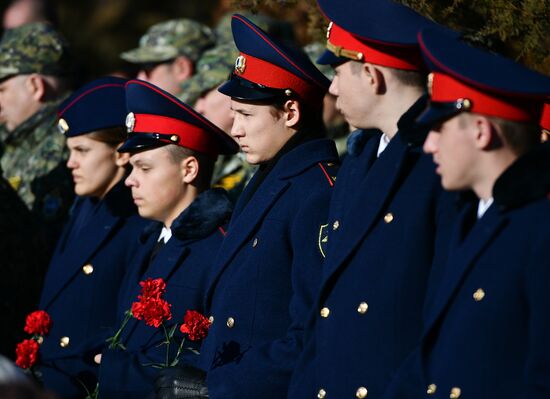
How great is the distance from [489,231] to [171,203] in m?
2.32

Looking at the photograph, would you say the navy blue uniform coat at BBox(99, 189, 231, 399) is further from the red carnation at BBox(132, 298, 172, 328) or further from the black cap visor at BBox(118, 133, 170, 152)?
the red carnation at BBox(132, 298, 172, 328)

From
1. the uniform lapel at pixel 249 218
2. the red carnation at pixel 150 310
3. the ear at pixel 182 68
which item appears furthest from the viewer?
the ear at pixel 182 68

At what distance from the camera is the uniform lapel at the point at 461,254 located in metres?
3.73

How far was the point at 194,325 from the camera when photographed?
16.0 ft

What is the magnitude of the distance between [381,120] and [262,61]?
0.99 meters

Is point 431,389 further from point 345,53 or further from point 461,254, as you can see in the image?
point 345,53

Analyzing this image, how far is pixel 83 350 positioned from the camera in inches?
236

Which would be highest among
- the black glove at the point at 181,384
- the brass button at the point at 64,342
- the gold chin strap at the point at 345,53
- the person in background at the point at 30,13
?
the gold chin strap at the point at 345,53

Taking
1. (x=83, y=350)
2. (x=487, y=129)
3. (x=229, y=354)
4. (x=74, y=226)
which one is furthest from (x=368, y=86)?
(x=74, y=226)

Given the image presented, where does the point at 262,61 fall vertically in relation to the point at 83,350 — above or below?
above

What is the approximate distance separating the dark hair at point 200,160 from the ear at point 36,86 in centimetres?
311

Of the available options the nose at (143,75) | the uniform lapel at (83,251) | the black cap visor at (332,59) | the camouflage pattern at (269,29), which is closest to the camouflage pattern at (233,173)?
the uniform lapel at (83,251)

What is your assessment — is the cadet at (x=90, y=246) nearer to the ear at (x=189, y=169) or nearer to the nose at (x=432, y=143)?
the ear at (x=189, y=169)

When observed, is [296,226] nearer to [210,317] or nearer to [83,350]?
[210,317]
